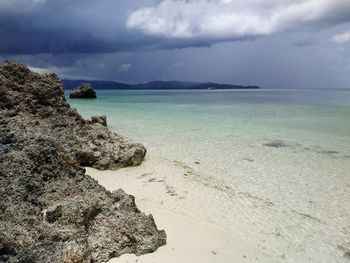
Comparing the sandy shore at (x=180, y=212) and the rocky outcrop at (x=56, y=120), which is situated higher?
the rocky outcrop at (x=56, y=120)

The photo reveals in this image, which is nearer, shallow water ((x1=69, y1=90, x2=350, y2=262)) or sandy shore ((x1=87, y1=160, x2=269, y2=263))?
sandy shore ((x1=87, y1=160, x2=269, y2=263))

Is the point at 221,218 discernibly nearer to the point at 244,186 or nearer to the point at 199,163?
the point at 244,186

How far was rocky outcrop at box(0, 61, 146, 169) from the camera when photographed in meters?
9.27

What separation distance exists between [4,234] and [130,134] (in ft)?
52.1

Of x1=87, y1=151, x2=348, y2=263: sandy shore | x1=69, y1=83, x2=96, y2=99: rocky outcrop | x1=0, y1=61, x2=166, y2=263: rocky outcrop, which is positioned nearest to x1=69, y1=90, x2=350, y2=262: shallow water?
x1=87, y1=151, x2=348, y2=263: sandy shore

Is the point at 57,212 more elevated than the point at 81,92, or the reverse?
the point at 57,212

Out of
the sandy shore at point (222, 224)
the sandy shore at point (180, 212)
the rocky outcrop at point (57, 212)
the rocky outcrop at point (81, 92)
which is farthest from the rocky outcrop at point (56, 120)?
the rocky outcrop at point (81, 92)

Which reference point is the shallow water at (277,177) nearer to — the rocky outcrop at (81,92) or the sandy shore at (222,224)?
the sandy shore at (222,224)

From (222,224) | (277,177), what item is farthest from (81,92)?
(222,224)

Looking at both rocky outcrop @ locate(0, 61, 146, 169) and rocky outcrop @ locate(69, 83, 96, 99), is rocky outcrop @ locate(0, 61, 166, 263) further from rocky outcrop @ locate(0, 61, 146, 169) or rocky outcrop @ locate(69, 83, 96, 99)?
rocky outcrop @ locate(69, 83, 96, 99)

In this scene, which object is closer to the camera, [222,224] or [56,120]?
[222,224]

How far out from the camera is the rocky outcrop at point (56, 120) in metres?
9.27

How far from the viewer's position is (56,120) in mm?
10688

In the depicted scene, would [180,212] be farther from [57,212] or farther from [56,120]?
[56,120]
